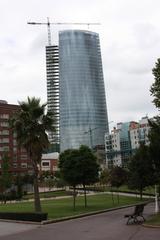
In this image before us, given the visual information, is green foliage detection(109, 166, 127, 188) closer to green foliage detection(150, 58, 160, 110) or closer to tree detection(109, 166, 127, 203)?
tree detection(109, 166, 127, 203)

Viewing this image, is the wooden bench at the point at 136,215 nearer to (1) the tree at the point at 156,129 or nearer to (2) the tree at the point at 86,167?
(1) the tree at the point at 156,129

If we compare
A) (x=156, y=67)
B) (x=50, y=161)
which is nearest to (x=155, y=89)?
(x=156, y=67)

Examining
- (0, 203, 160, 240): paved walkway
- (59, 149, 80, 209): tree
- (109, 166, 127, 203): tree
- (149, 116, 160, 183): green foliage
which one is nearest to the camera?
(0, 203, 160, 240): paved walkway

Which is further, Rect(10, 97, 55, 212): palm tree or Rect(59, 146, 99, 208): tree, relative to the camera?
Rect(59, 146, 99, 208): tree

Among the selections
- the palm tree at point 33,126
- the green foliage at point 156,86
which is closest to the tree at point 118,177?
the palm tree at point 33,126

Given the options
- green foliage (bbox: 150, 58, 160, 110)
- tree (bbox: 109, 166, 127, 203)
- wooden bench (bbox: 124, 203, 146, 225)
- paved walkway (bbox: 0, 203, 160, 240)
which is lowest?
paved walkway (bbox: 0, 203, 160, 240)

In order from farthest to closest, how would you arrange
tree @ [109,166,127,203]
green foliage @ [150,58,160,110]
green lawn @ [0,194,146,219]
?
tree @ [109,166,127,203]
green lawn @ [0,194,146,219]
green foliage @ [150,58,160,110]

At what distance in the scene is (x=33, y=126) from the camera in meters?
37.5

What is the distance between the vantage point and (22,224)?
99.0 ft

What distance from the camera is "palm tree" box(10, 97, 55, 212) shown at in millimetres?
37531

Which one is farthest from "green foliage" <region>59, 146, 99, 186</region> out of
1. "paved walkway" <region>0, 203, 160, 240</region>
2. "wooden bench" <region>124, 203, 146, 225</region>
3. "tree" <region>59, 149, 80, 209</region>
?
"wooden bench" <region>124, 203, 146, 225</region>

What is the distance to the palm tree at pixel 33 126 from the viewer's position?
37.5 meters

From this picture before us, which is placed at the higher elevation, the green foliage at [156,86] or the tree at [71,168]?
the green foliage at [156,86]

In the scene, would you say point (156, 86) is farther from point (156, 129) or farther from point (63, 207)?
point (63, 207)
